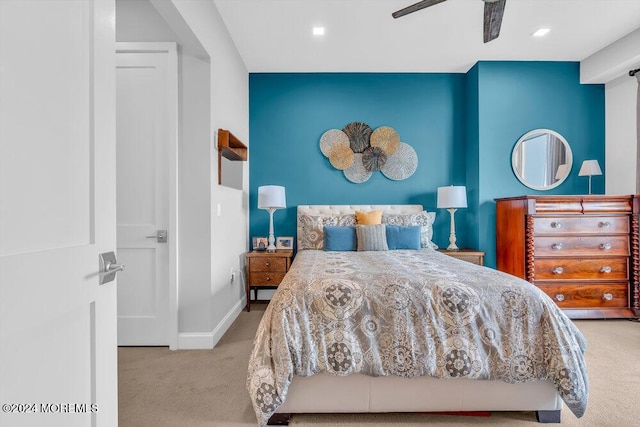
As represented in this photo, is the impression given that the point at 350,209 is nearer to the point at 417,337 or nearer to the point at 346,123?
the point at 346,123

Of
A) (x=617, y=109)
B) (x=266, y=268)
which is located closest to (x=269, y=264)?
(x=266, y=268)

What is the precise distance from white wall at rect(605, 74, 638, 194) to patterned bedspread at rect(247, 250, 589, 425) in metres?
3.18

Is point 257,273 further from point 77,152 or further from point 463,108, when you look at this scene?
point 463,108

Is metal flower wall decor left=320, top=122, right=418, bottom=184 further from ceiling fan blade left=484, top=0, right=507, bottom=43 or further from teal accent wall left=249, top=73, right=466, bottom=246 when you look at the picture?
ceiling fan blade left=484, top=0, right=507, bottom=43

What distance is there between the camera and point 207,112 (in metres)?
2.79

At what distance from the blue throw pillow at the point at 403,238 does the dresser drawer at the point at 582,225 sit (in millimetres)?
1178

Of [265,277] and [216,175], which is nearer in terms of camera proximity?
[216,175]

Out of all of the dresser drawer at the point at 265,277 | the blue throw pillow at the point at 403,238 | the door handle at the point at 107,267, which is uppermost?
the door handle at the point at 107,267

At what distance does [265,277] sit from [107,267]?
2720mm

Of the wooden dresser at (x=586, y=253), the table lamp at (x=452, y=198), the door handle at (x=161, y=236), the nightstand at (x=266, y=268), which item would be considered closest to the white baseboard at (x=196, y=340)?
the door handle at (x=161, y=236)

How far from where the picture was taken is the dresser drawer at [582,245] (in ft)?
11.2

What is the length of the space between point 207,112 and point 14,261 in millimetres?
2271

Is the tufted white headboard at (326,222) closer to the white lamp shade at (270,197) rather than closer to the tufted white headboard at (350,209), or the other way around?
the tufted white headboard at (350,209)

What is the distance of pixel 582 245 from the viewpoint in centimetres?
343
